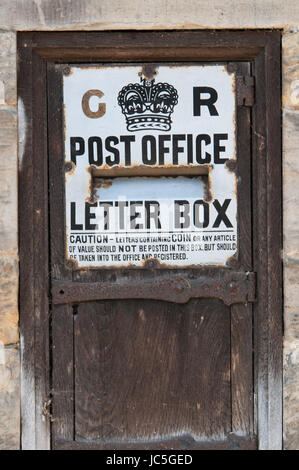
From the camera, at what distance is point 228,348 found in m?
2.10

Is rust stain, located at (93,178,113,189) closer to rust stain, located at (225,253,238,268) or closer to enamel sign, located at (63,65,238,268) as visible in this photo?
enamel sign, located at (63,65,238,268)

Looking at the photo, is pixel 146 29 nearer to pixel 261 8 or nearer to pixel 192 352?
pixel 261 8

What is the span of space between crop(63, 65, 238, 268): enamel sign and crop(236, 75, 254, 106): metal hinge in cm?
3

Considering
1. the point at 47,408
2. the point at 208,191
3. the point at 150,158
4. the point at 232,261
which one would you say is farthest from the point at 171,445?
the point at 150,158

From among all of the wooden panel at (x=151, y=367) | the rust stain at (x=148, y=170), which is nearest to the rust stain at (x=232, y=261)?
the wooden panel at (x=151, y=367)

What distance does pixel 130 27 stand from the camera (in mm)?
2018

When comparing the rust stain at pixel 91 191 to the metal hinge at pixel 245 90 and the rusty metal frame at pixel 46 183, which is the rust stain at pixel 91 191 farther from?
the metal hinge at pixel 245 90

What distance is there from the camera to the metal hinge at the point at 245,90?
81.3 inches

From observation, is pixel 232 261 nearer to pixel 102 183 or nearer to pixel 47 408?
pixel 102 183

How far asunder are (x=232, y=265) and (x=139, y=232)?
1.23 ft

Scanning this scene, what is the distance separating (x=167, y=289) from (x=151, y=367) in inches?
A: 12.2

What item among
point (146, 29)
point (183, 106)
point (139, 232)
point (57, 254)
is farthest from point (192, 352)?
point (146, 29)

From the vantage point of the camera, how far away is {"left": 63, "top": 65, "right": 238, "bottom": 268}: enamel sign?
2078mm

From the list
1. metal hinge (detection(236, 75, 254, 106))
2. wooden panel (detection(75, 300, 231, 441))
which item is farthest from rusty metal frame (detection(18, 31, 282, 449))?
wooden panel (detection(75, 300, 231, 441))
